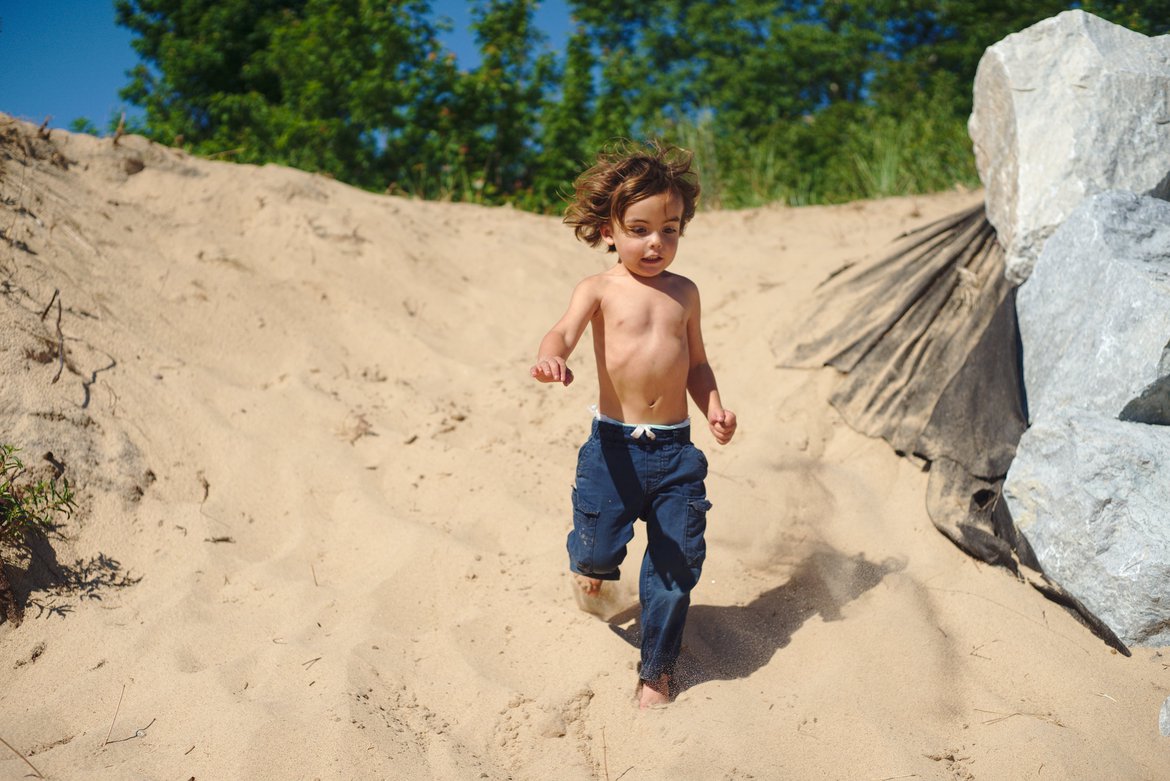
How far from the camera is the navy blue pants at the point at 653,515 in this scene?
8.63ft

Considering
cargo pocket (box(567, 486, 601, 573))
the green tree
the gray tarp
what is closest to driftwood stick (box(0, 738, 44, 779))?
cargo pocket (box(567, 486, 601, 573))

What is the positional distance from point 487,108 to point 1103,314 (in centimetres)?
553

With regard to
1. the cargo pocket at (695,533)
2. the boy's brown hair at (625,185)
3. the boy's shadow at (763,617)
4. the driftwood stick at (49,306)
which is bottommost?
the boy's shadow at (763,617)

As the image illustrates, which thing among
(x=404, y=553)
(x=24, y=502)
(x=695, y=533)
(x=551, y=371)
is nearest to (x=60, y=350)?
A: (x=24, y=502)

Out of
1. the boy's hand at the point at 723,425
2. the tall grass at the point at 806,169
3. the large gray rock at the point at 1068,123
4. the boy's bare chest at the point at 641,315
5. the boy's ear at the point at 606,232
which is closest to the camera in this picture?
the boy's hand at the point at 723,425

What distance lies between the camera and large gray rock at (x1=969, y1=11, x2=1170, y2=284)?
3570 mm

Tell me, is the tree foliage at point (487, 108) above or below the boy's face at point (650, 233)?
above

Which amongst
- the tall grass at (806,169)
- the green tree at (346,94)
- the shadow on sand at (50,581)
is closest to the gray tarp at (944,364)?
the tall grass at (806,169)

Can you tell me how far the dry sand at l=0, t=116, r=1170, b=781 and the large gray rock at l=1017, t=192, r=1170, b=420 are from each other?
0.65 m

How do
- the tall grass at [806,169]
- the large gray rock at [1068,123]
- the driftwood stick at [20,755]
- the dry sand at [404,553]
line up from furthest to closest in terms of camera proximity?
1. the tall grass at [806,169]
2. the large gray rock at [1068,123]
3. the dry sand at [404,553]
4. the driftwood stick at [20,755]

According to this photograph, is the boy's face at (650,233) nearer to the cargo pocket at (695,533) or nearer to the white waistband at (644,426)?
the white waistband at (644,426)

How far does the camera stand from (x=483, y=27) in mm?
7891

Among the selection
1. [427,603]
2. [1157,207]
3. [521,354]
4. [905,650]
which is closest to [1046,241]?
A: [1157,207]

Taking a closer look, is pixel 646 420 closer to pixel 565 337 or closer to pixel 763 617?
pixel 565 337
